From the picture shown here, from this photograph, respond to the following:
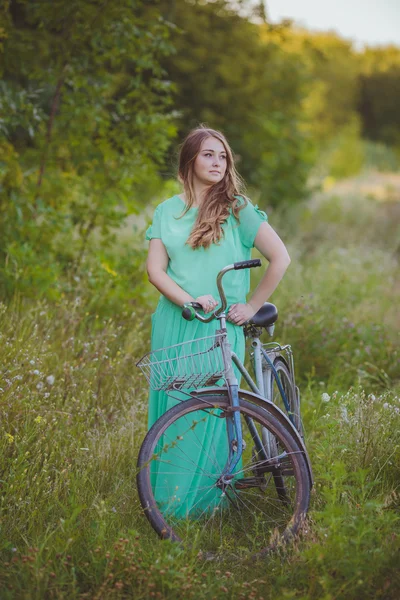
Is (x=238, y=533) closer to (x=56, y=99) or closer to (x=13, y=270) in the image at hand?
(x=13, y=270)

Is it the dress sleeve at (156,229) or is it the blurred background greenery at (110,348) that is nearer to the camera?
the blurred background greenery at (110,348)

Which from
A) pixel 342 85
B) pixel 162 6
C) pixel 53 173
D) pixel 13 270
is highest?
pixel 342 85

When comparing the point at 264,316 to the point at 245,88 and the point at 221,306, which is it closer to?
the point at 221,306

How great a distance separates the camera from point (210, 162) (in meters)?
3.24

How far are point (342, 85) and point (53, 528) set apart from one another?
115 feet

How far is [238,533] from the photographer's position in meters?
3.34

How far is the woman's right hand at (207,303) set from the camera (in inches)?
116

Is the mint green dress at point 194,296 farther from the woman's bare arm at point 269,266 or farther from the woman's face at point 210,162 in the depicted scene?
the woman's face at point 210,162

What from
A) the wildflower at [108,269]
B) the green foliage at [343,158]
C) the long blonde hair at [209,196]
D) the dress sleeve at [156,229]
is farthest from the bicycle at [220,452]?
the green foliage at [343,158]

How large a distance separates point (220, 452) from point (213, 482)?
0.15m

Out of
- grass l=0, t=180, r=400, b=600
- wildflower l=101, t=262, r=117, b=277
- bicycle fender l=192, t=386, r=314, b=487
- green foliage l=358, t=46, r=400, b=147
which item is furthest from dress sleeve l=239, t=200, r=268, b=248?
green foliage l=358, t=46, r=400, b=147

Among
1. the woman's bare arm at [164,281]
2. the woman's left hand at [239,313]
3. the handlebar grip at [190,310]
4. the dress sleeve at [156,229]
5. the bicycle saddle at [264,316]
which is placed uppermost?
the dress sleeve at [156,229]

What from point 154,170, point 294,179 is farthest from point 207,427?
point 294,179

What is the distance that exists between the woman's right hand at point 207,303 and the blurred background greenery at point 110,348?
0.88 metres
